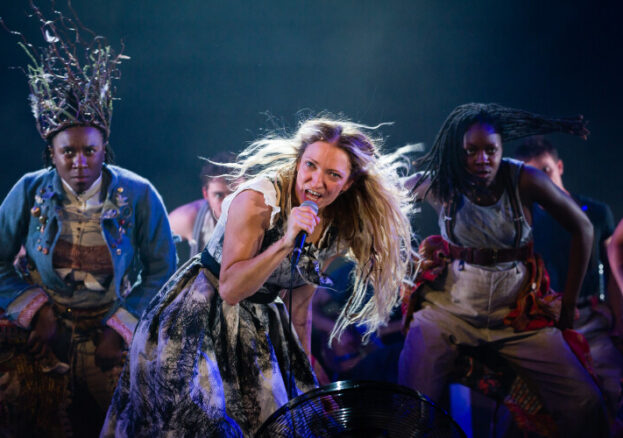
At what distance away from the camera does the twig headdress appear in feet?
10.6

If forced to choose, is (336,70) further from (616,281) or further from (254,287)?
(616,281)

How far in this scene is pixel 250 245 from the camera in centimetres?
224

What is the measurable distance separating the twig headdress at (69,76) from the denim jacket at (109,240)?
0.31 metres

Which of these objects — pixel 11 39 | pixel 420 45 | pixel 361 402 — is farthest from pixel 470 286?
pixel 11 39

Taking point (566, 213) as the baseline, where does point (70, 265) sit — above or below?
below

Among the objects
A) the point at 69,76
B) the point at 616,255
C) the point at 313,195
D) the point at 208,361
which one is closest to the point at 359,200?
the point at 313,195

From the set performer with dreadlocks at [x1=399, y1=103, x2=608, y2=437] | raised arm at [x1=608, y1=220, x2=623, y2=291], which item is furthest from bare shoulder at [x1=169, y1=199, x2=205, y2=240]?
raised arm at [x1=608, y1=220, x2=623, y2=291]

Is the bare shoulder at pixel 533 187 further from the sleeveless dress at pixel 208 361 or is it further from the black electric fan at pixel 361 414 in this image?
the black electric fan at pixel 361 414

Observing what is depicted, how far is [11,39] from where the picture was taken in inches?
134

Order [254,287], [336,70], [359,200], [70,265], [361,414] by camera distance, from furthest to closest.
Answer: [336,70]
[70,265]
[359,200]
[254,287]
[361,414]

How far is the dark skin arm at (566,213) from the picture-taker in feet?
10.8

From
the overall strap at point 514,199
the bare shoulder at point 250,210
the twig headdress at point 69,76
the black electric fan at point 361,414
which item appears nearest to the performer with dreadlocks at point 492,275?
the overall strap at point 514,199

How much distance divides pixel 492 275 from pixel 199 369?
187 centimetres

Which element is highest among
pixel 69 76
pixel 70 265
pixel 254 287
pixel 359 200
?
pixel 69 76
